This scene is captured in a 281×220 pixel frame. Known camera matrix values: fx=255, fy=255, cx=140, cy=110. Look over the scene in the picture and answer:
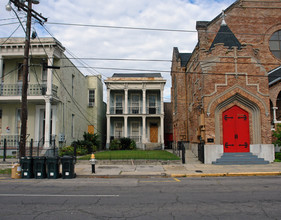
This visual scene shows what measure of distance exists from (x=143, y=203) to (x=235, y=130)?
11.7 meters

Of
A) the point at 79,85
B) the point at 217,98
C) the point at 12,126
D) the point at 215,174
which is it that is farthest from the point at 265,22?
the point at 12,126

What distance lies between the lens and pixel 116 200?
698 cm

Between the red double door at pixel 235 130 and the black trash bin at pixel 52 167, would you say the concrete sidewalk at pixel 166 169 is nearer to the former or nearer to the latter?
the black trash bin at pixel 52 167

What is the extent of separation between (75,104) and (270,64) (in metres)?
17.6

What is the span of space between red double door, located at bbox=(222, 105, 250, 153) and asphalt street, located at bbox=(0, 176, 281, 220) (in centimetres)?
764

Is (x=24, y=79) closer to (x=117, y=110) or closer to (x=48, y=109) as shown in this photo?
(x=48, y=109)

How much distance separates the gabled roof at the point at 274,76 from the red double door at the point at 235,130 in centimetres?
395

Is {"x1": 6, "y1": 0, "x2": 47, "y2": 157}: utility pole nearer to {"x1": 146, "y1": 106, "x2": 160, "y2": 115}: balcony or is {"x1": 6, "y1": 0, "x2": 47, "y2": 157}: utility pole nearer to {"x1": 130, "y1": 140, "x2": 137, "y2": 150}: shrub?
{"x1": 130, "y1": 140, "x2": 137, "y2": 150}: shrub

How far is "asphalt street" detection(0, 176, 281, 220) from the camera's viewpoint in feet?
18.2

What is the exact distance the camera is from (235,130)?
16.5 meters

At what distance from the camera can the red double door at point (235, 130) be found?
53.8 ft

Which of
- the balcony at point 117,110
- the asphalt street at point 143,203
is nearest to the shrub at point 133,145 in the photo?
the balcony at point 117,110

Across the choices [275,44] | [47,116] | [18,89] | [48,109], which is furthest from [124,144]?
[275,44]

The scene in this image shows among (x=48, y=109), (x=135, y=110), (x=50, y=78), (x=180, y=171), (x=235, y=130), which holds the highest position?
(x=50, y=78)
